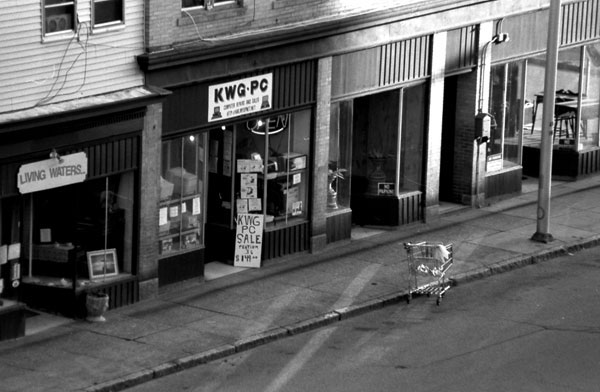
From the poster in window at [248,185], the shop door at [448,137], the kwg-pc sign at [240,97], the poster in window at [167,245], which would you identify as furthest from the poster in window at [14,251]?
the shop door at [448,137]

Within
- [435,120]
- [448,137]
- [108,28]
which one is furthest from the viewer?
[448,137]

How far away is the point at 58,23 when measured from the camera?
71.0ft

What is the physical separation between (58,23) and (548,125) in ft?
35.6

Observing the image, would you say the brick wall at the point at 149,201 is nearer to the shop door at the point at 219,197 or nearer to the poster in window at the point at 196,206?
the poster in window at the point at 196,206

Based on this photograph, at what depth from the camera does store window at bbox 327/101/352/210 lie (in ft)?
91.4

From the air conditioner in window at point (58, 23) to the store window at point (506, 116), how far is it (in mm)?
12839

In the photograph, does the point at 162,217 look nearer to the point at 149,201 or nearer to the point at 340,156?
the point at 149,201

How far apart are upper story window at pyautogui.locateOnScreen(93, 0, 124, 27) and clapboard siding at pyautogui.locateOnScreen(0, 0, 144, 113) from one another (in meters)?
0.13

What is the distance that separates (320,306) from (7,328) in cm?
539

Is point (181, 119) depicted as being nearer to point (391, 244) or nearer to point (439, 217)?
point (391, 244)

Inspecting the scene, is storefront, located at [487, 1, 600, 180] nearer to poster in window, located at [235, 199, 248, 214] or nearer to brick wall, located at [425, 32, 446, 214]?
brick wall, located at [425, 32, 446, 214]

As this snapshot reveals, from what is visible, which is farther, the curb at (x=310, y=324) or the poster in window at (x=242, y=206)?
the poster in window at (x=242, y=206)

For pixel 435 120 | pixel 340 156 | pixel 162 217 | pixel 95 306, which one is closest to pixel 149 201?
pixel 162 217

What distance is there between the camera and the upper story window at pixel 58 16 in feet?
70.2
